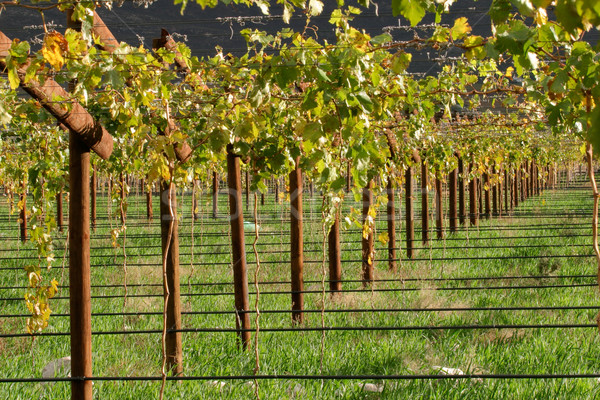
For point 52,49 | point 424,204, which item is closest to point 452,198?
point 424,204

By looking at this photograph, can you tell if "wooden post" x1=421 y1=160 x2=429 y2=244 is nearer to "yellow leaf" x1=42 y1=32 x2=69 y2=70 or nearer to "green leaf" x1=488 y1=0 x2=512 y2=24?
"green leaf" x1=488 y1=0 x2=512 y2=24

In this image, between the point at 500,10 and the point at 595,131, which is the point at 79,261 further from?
the point at 595,131

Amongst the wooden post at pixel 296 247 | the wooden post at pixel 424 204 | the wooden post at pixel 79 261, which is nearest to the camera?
the wooden post at pixel 79 261

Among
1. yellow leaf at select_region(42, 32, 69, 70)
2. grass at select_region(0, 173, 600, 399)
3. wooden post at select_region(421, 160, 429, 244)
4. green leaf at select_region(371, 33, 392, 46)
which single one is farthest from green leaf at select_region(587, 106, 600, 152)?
wooden post at select_region(421, 160, 429, 244)

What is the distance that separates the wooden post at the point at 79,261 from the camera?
2.67 meters

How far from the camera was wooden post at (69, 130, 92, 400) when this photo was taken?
2.67 m

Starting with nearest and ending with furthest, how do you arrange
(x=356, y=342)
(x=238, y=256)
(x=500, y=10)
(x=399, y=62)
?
(x=500, y=10) < (x=399, y=62) < (x=238, y=256) < (x=356, y=342)

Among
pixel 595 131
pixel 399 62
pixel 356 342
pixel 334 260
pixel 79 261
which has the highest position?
pixel 399 62

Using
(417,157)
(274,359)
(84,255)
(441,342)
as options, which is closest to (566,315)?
(441,342)

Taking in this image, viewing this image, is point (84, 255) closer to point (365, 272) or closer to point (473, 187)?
point (365, 272)

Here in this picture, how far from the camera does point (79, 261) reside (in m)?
2.68

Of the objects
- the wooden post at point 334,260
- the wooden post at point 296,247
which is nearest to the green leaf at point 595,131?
the wooden post at point 296,247

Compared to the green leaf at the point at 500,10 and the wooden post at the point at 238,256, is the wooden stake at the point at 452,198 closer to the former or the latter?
the wooden post at the point at 238,256

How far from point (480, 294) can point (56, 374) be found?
3.93 metres
